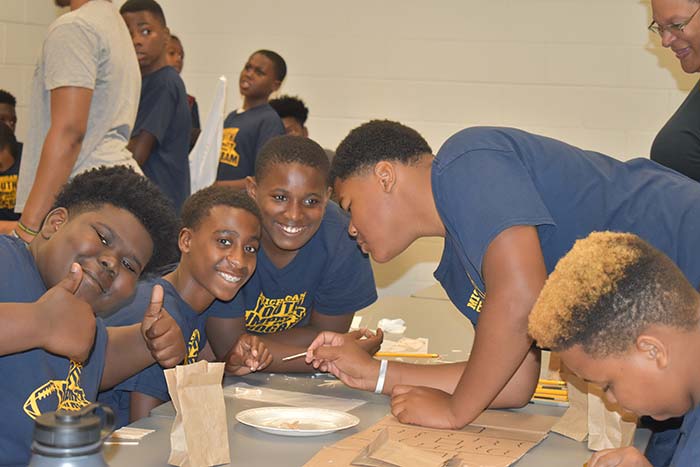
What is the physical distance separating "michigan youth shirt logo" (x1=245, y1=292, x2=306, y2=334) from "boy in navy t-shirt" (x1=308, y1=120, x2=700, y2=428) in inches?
19.9

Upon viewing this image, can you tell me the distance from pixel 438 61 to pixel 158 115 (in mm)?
2047

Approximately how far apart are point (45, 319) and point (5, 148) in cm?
339

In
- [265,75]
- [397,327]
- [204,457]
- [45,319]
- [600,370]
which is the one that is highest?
[265,75]

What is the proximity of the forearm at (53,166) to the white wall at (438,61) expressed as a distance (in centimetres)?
258

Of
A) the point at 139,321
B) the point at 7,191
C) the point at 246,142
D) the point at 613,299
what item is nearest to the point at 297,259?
the point at 139,321

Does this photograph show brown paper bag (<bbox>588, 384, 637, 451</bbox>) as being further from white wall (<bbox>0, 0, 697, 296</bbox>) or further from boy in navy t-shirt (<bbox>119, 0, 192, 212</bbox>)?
white wall (<bbox>0, 0, 697, 296</bbox>)

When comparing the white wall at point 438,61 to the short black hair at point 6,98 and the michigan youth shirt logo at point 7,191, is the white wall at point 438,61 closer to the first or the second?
the short black hair at point 6,98

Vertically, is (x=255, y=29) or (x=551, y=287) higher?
(x=255, y=29)

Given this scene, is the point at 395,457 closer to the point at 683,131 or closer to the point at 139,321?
the point at 139,321

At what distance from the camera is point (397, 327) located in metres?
2.87

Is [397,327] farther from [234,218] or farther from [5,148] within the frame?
[5,148]

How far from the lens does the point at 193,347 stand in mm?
2186

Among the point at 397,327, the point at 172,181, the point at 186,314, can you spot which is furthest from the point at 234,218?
the point at 172,181

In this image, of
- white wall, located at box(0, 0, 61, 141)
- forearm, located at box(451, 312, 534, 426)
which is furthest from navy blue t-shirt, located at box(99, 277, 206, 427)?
white wall, located at box(0, 0, 61, 141)
